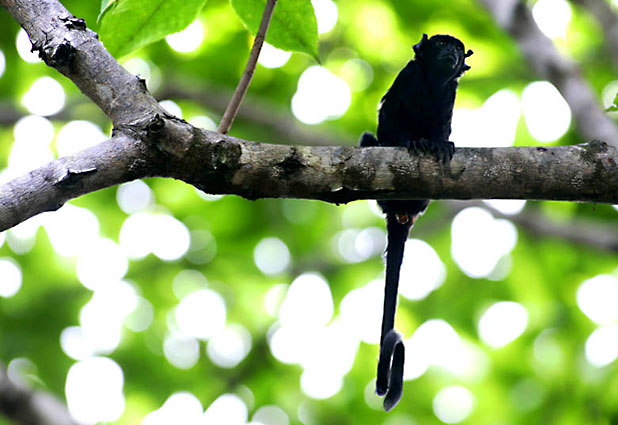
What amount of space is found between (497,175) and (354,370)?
328 centimetres

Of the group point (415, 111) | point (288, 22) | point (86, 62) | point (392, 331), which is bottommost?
point (392, 331)

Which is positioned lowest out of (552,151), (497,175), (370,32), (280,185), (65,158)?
(65,158)

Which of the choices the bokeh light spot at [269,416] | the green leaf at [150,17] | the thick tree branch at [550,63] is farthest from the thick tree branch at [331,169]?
the bokeh light spot at [269,416]

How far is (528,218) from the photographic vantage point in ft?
15.0

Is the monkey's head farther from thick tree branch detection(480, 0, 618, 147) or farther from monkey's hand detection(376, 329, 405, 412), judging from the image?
monkey's hand detection(376, 329, 405, 412)

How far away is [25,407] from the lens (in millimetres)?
3539

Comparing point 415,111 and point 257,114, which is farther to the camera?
point 257,114

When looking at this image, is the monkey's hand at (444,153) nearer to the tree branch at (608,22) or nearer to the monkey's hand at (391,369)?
the monkey's hand at (391,369)

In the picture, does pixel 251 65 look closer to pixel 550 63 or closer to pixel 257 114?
pixel 550 63

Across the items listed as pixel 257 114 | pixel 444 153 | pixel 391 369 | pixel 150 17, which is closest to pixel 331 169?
pixel 444 153

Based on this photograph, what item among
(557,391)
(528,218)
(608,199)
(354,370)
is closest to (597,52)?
(528,218)

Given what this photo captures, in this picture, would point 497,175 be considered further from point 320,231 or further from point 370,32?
point 320,231

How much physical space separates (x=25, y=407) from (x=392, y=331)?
2.08 metres

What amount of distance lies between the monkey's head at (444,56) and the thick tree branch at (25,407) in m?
2.65
